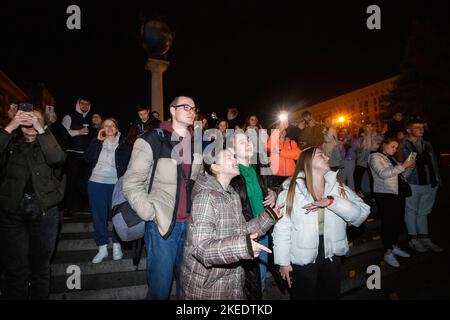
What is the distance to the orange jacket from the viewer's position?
570 centimetres

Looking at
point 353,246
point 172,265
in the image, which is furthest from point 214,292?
point 353,246

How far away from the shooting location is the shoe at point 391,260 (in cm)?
534

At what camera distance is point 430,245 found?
595 cm

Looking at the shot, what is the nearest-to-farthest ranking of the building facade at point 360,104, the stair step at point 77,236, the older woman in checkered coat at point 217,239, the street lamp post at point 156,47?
the older woman in checkered coat at point 217,239
the stair step at point 77,236
the street lamp post at point 156,47
the building facade at point 360,104

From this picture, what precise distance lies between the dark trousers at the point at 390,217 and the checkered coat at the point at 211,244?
402 cm

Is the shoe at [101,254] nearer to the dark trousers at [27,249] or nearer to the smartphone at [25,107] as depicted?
the dark trousers at [27,249]

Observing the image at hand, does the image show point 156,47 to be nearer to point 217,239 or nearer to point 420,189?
point 420,189

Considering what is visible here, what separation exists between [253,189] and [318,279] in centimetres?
132

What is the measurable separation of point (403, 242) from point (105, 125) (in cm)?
689

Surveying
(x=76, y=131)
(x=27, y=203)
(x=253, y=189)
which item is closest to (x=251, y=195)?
(x=253, y=189)

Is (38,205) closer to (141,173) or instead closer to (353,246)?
(141,173)

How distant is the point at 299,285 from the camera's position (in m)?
3.09

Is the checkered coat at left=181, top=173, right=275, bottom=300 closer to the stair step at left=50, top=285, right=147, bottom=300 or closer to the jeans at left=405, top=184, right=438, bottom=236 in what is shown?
the stair step at left=50, top=285, right=147, bottom=300

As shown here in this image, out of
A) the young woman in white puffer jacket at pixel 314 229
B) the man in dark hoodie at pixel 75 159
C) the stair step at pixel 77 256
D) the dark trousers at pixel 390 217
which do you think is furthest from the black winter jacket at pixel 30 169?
the dark trousers at pixel 390 217
